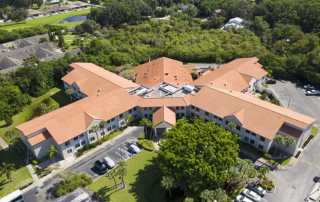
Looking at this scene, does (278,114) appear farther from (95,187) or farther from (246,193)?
(95,187)

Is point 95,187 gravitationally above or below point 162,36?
below

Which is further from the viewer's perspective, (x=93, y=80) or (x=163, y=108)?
(x=93, y=80)

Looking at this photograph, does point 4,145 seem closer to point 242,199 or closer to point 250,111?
point 242,199

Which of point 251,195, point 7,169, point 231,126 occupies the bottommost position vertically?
point 251,195

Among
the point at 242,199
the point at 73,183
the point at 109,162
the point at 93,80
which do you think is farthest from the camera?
the point at 93,80

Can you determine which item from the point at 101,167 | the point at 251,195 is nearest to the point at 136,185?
the point at 101,167

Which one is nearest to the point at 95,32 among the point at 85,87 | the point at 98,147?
the point at 85,87
